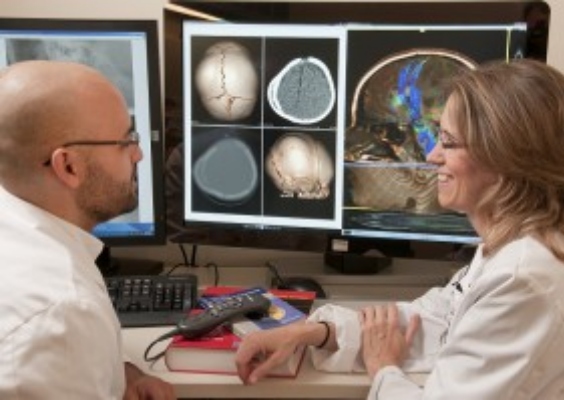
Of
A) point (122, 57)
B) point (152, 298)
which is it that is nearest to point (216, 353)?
point (152, 298)

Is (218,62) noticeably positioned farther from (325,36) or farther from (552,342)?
(552,342)

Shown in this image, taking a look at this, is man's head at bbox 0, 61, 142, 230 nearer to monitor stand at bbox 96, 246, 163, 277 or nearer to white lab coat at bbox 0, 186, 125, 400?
white lab coat at bbox 0, 186, 125, 400

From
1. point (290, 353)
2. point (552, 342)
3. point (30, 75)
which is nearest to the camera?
point (552, 342)

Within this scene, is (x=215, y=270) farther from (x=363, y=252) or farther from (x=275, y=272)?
(x=363, y=252)

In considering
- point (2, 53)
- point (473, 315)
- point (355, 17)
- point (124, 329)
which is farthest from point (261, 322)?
point (2, 53)

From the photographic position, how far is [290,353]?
4.25 feet

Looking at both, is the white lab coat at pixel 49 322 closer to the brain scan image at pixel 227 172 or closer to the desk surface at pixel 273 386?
the desk surface at pixel 273 386

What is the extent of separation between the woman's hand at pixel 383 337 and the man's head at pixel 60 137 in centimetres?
54

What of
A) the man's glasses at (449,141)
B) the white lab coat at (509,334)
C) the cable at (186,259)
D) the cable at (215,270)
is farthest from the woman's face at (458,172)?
the cable at (186,259)

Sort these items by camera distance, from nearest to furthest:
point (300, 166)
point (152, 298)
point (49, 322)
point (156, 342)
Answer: point (49, 322), point (156, 342), point (152, 298), point (300, 166)

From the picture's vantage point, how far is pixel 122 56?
66.8 inches

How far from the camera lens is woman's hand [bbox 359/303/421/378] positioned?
133cm

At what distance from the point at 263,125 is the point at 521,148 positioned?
0.67 metres

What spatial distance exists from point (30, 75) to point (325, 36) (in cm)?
68
